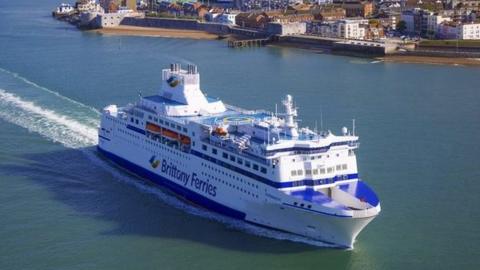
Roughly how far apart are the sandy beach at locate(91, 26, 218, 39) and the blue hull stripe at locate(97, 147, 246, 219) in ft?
96.4

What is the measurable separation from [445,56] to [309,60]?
6.43 metres

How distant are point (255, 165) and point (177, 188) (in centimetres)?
279

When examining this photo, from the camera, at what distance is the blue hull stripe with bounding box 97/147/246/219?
14734 mm

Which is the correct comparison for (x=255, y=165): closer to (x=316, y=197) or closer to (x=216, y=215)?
(x=316, y=197)

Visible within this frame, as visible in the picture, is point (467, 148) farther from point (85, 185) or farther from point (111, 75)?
point (111, 75)

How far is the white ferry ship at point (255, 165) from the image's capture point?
43.8 feet

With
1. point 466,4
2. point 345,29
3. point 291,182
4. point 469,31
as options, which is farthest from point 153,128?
point 466,4

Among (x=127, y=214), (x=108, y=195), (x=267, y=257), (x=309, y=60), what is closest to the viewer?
(x=267, y=257)

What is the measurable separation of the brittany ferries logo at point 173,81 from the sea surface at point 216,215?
2.38 meters

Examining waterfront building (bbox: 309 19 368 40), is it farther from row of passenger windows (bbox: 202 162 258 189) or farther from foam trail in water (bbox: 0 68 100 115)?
row of passenger windows (bbox: 202 162 258 189)

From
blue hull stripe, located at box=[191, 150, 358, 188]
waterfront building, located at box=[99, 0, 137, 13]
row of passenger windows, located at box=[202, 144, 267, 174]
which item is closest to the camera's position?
blue hull stripe, located at box=[191, 150, 358, 188]

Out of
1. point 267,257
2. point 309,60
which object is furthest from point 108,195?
point 309,60

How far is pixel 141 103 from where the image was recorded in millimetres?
17953

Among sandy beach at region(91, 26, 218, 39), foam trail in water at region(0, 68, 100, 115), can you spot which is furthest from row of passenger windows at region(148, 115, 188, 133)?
sandy beach at region(91, 26, 218, 39)
